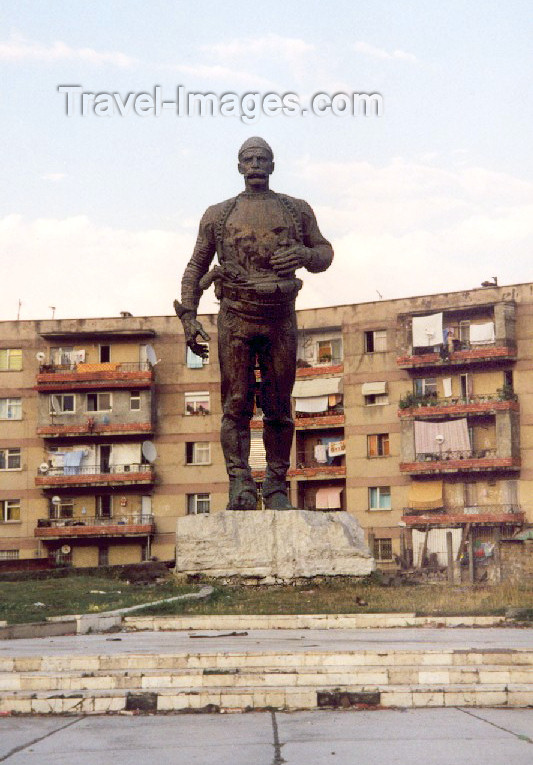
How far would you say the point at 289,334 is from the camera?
49.3 feet

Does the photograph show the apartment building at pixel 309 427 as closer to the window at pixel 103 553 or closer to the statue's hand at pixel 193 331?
the window at pixel 103 553

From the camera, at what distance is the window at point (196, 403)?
62375 millimetres

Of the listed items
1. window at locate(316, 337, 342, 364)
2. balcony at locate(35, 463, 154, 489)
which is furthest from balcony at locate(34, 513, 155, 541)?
window at locate(316, 337, 342, 364)

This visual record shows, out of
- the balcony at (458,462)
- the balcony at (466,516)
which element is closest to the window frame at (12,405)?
the balcony at (458,462)

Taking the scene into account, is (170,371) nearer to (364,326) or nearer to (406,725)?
(364,326)

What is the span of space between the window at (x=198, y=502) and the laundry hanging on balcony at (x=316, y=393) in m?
6.26

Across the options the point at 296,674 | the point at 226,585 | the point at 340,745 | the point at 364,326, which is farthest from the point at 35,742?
the point at 364,326

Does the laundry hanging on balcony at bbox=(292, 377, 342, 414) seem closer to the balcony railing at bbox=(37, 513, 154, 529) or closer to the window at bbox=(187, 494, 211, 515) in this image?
the window at bbox=(187, 494, 211, 515)

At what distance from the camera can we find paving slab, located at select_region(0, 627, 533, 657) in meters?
8.46

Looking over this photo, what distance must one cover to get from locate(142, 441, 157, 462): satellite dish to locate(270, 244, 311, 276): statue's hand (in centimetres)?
4574

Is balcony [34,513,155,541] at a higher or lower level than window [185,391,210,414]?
lower

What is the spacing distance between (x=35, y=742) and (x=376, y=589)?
9430 mm

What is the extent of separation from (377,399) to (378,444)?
2179mm

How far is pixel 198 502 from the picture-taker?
62.2m
